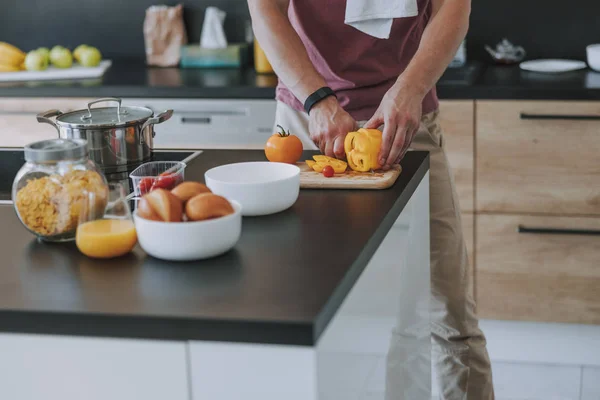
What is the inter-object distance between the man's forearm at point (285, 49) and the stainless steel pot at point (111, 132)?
14.4 inches

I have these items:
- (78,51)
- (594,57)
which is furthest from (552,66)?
(78,51)

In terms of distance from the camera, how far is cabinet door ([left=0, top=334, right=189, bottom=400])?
3.49 ft

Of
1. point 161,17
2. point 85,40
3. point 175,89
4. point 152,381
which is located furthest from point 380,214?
point 85,40

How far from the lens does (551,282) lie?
2.90 m

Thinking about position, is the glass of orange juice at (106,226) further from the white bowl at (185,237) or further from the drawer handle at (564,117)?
the drawer handle at (564,117)

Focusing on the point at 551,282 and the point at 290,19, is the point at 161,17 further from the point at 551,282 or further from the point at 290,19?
the point at 551,282

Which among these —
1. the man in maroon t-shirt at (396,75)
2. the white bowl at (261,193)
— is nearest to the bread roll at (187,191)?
the white bowl at (261,193)

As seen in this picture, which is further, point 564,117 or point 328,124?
point 564,117

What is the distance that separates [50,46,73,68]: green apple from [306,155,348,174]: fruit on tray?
6.29ft

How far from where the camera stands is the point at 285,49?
2068mm

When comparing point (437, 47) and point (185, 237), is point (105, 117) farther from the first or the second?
point (437, 47)

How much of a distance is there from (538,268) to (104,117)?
1.67 m

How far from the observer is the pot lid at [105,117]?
1696 millimetres

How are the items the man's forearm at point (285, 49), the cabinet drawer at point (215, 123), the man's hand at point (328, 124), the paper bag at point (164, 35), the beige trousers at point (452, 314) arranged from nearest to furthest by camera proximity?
the man's hand at point (328, 124), the man's forearm at point (285, 49), the beige trousers at point (452, 314), the cabinet drawer at point (215, 123), the paper bag at point (164, 35)
